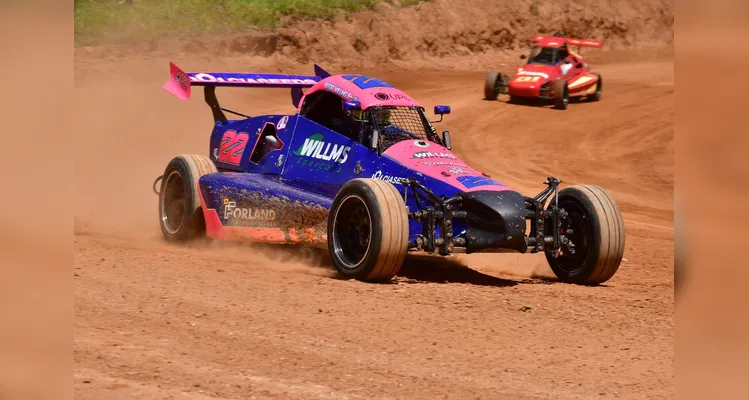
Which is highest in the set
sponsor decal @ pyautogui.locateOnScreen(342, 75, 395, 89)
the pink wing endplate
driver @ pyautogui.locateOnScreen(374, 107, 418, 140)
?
the pink wing endplate

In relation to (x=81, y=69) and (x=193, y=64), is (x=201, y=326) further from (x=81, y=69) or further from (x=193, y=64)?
(x=193, y=64)

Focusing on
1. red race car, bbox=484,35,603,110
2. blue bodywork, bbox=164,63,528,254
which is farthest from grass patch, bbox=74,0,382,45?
blue bodywork, bbox=164,63,528,254

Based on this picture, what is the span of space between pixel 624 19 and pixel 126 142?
85.3 feet

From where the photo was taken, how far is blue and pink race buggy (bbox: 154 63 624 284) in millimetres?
8586

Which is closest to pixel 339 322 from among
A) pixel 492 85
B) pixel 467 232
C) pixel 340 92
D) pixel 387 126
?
pixel 467 232

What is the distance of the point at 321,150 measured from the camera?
10031 millimetres

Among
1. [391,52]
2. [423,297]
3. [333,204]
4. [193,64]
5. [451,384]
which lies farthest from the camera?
[391,52]

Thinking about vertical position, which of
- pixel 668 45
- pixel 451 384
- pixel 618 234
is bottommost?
pixel 451 384

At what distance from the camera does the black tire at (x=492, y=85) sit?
25219 millimetres

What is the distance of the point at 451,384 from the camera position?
570cm

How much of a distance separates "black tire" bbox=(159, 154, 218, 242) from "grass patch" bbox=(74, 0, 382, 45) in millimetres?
17532

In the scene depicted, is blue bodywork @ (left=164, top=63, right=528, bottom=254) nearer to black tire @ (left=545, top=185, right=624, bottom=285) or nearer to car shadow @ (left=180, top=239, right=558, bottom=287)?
car shadow @ (left=180, top=239, right=558, bottom=287)

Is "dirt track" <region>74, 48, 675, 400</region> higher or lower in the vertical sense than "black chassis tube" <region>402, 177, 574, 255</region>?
lower

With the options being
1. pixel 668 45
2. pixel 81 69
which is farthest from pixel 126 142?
pixel 668 45
